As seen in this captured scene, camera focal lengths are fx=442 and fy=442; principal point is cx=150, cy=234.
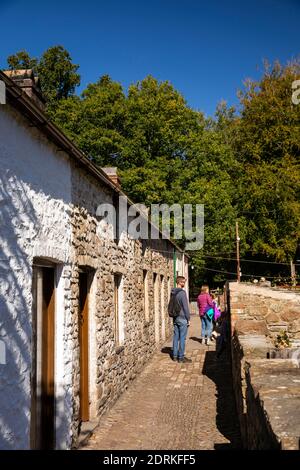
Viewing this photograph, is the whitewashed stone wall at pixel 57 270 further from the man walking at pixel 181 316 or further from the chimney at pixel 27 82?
the man walking at pixel 181 316

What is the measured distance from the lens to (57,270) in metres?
5.25

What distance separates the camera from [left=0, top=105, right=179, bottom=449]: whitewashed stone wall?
3887 millimetres

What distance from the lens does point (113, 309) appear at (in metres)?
7.84

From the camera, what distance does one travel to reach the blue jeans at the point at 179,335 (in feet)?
34.4

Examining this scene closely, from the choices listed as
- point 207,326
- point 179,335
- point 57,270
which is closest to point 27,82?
point 57,270

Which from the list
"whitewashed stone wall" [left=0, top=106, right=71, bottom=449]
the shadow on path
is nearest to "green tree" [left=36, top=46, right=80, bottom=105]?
the shadow on path

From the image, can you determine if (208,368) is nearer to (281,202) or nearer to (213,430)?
(213,430)

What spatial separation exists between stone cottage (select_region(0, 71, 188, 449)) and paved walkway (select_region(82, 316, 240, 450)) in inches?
13.6

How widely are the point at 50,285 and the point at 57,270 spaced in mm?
213

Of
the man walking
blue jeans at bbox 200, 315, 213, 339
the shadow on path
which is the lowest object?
the shadow on path

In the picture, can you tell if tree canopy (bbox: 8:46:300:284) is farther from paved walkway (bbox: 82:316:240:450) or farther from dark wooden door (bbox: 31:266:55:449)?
dark wooden door (bbox: 31:266:55:449)

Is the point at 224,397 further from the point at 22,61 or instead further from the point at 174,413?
the point at 22,61

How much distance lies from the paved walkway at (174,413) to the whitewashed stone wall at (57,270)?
0.36 m

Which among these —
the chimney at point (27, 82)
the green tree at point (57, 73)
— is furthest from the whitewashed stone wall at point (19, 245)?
the green tree at point (57, 73)
